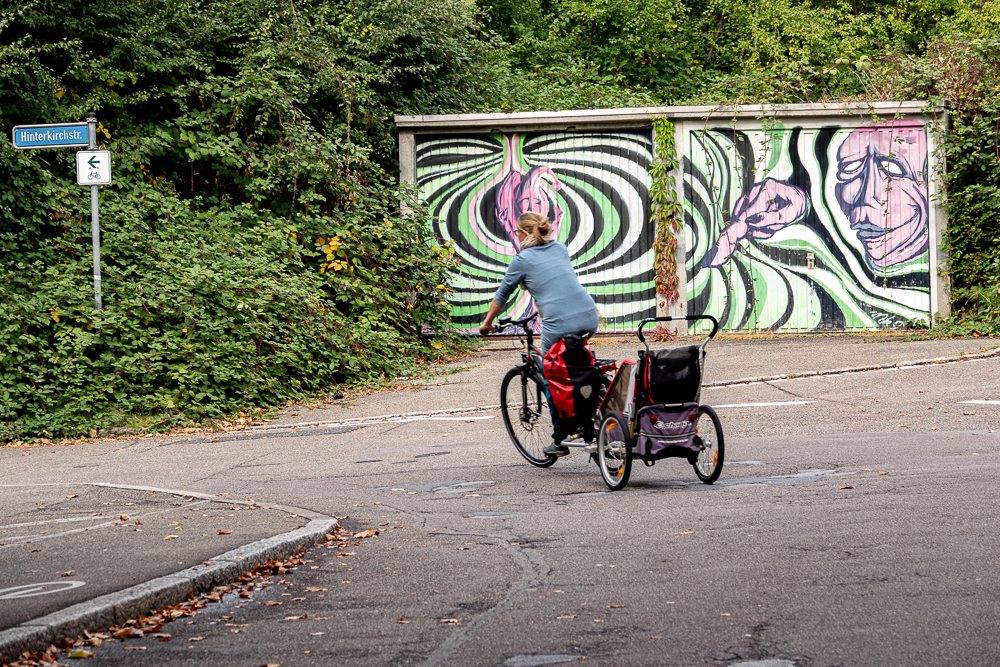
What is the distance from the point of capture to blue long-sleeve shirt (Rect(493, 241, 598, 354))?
793 cm

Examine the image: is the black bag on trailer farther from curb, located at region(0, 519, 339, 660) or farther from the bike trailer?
curb, located at region(0, 519, 339, 660)

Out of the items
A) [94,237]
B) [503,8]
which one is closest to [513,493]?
[94,237]

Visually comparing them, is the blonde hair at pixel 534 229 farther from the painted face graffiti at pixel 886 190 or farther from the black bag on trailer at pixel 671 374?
the painted face graffiti at pixel 886 190

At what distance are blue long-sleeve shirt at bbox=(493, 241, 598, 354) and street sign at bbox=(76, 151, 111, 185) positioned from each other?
20.4 feet

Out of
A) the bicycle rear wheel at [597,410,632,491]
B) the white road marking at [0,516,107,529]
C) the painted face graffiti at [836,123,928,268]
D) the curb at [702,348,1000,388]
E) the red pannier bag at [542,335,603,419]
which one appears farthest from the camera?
the painted face graffiti at [836,123,928,268]

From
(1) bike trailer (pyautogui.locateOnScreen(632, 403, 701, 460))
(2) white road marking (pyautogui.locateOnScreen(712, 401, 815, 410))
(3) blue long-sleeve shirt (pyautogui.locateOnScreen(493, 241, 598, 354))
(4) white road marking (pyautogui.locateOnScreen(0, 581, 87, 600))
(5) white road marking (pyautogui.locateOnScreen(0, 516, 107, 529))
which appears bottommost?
(5) white road marking (pyautogui.locateOnScreen(0, 516, 107, 529))

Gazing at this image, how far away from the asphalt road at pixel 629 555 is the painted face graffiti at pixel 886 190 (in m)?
7.96

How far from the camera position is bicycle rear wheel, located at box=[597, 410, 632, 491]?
Result: 7.21 metres

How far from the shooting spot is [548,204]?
58.9 feet

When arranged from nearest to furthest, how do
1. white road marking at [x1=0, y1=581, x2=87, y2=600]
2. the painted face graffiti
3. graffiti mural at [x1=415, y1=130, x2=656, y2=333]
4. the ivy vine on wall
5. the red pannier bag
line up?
1. white road marking at [x1=0, y1=581, x2=87, y2=600]
2. the red pannier bag
3. the painted face graffiti
4. the ivy vine on wall
5. graffiti mural at [x1=415, y1=130, x2=656, y2=333]

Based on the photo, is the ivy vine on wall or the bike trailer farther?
the ivy vine on wall

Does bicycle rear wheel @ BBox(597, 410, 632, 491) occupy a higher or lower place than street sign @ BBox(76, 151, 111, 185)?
lower

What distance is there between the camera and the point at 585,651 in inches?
156

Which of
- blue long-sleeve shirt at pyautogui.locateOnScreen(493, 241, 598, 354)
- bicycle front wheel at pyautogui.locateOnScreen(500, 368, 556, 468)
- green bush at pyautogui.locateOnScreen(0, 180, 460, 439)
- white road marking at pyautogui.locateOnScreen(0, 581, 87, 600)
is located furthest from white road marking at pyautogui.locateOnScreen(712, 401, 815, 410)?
white road marking at pyautogui.locateOnScreen(0, 581, 87, 600)
